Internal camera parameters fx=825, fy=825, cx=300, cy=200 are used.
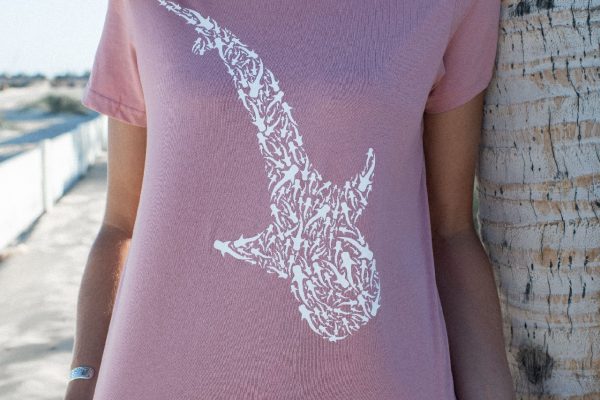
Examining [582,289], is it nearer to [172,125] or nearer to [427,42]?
[427,42]

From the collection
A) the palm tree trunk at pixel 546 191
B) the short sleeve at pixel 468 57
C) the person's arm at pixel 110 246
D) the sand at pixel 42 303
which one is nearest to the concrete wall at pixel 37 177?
the sand at pixel 42 303

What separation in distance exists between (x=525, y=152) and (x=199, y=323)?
80cm

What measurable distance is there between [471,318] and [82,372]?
0.78m

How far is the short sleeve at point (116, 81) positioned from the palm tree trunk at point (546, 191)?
0.73 metres

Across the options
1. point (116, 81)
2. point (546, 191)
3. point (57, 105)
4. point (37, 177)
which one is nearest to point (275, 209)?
point (116, 81)

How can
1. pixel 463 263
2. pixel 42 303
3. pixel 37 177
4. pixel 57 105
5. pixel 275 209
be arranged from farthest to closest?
pixel 57 105, pixel 37 177, pixel 42 303, pixel 463 263, pixel 275 209

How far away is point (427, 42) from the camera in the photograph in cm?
144

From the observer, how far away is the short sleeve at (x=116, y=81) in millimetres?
1578

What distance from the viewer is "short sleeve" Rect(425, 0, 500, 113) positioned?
5.06ft

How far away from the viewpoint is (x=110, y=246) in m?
1.72

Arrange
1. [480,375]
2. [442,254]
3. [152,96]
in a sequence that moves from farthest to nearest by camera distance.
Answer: [442,254] → [480,375] → [152,96]

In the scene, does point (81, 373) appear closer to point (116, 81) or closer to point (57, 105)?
point (116, 81)

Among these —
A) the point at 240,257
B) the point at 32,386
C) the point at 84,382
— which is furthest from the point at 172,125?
the point at 32,386

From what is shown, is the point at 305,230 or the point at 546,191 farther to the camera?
the point at 546,191
